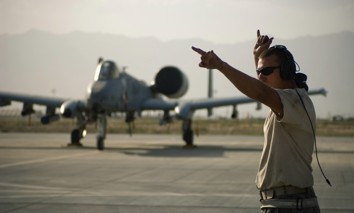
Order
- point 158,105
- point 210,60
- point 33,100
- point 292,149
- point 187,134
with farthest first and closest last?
point 33,100 → point 158,105 → point 187,134 → point 292,149 → point 210,60

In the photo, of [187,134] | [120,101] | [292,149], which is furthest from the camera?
[187,134]

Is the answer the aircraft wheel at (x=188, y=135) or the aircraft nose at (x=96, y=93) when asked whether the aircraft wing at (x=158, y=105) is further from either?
the aircraft nose at (x=96, y=93)

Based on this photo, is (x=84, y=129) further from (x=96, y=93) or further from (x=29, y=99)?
(x=29, y=99)

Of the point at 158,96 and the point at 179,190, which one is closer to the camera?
the point at 179,190

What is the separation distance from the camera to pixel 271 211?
4.12 meters

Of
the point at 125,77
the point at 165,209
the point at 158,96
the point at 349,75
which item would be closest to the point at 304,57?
the point at 349,75

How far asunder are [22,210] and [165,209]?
7.20ft

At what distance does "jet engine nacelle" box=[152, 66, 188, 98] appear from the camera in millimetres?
31672

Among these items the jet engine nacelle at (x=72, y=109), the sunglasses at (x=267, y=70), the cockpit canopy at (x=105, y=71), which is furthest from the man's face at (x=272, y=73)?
the jet engine nacelle at (x=72, y=109)

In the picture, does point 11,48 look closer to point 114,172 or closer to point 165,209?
point 114,172

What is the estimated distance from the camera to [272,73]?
4.16 m

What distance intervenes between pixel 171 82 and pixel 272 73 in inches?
1101

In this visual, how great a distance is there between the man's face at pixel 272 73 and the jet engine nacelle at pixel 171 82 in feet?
89.8

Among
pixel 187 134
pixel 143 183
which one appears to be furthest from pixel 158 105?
pixel 143 183
